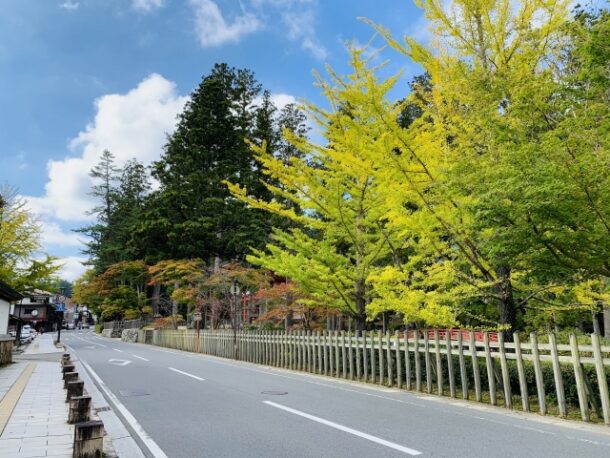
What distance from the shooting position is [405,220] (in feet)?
32.3

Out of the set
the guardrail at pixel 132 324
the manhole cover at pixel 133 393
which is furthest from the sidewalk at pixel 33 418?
the guardrail at pixel 132 324

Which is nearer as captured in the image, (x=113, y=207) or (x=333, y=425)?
(x=333, y=425)

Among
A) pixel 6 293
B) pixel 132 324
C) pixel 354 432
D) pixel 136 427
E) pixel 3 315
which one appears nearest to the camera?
pixel 354 432

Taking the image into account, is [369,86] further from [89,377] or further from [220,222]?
[220,222]

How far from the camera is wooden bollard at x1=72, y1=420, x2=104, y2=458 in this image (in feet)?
16.0

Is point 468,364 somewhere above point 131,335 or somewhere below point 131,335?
above

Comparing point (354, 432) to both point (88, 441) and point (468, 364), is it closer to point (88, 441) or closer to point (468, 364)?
point (88, 441)

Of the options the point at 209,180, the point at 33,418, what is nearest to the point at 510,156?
the point at 33,418

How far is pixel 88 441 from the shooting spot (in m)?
4.91

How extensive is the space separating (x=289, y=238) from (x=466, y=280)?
5699mm

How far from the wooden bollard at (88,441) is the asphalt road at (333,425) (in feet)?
2.21

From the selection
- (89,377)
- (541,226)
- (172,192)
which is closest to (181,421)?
(541,226)

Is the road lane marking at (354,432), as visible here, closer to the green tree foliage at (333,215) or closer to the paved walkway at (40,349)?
the green tree foliage at (333,215)

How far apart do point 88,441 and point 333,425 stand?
3349 mm
